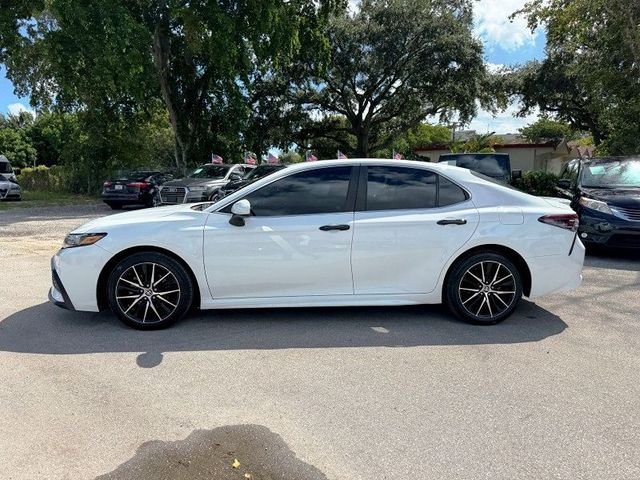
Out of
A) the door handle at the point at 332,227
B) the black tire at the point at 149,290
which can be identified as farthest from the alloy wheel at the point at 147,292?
the door handle at the point at 332,227

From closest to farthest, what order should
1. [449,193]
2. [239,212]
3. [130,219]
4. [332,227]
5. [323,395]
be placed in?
[323,395] → [239,212] → [332,227] → [130,219] → [449,193]

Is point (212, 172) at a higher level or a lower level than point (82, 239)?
higher

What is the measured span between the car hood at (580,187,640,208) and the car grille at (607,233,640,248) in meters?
0.47

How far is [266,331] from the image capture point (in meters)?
4.93

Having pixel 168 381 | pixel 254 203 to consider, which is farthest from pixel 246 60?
pixel 168 381

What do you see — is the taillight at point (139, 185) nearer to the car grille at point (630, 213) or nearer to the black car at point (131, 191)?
the black car at point (131, 191)

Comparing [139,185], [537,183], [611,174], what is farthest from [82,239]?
[139,185]

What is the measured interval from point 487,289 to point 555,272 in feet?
2.32

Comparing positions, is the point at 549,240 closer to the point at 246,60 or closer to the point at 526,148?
the point at 246,60

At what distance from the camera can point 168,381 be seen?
12.7 ft

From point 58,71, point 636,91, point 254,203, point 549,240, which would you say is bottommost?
point 549,240

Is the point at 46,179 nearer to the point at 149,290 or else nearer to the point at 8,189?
the point at 8,189

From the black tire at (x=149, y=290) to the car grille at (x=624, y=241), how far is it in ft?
21.7

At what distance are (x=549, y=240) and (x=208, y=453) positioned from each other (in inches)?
148
